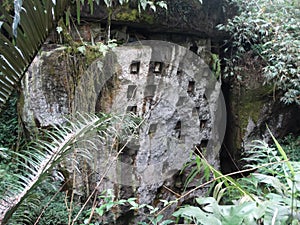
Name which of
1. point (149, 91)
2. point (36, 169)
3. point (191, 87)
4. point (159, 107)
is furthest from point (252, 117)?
point (36, 169)

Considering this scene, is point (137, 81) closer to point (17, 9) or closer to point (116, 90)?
point (116, 90)

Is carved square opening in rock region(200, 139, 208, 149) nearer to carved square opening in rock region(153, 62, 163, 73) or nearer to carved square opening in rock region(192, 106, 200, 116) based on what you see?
carved square opening in rock region(192, 106, 200, 116)

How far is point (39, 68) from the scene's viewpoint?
2.16 m

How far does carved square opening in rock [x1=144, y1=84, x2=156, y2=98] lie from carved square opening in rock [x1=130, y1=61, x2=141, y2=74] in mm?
164

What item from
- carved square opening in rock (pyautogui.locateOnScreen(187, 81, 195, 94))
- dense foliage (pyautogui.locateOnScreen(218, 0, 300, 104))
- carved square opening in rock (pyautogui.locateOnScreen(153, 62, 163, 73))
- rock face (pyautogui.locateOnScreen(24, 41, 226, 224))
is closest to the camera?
rock face (pyautogui.locateOnScreen(24, 41, 226, 224))

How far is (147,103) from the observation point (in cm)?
244

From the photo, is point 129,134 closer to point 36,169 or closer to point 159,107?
point 159,107

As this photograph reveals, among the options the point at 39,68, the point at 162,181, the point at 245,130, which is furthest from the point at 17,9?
the point at 245,130

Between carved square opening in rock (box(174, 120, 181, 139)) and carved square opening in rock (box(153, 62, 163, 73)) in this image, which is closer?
carved square opening in rock (box(153, 62, 163, 73))

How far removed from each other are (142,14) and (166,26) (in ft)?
0.85

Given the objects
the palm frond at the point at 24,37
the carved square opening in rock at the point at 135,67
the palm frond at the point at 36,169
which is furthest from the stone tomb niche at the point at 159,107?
the palm frond at the point at 24,37

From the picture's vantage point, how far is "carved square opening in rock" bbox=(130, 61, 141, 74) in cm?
235

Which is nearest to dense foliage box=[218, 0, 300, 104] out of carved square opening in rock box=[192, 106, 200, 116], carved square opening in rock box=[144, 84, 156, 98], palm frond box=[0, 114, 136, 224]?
carved square opening in rock box=[192, 106, 200, 116]

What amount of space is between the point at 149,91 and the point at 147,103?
0.34ft
